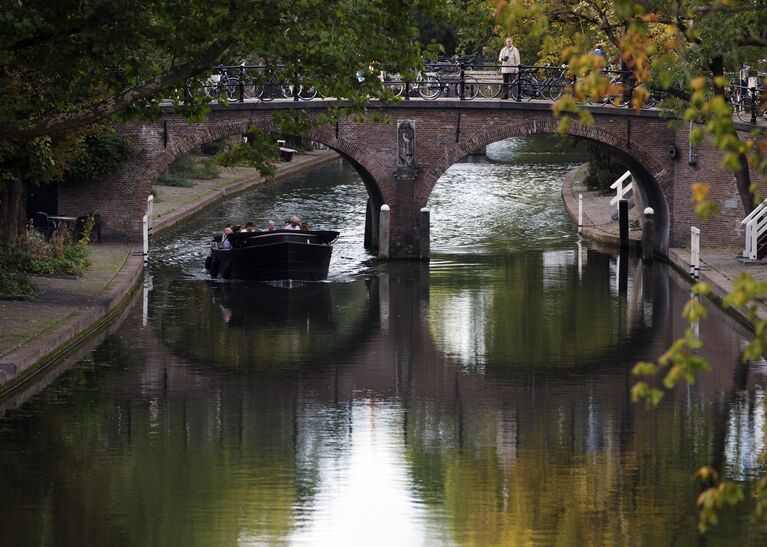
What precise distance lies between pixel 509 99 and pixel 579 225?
7.17 metres

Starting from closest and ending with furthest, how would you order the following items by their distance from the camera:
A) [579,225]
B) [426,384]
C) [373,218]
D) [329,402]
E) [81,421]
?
[81,421] < [329,402] < [426,384] < [373,218] < [579,225]

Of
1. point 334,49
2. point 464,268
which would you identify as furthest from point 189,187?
point 334,49

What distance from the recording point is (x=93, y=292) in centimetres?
2772

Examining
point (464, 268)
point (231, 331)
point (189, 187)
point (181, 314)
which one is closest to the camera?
point (231, 331)

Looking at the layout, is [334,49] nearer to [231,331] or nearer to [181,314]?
[231,331]

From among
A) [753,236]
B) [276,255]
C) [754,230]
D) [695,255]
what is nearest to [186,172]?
[276,255]

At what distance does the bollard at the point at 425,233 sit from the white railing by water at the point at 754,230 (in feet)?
24.9

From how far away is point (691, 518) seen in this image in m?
14.2

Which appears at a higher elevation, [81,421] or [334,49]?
[334,49]

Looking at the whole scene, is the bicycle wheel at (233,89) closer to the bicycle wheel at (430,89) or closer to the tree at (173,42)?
the bicycle wheel at (430,89)

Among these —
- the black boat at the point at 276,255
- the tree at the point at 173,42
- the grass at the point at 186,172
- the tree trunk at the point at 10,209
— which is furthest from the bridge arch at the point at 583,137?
→ the grass at the point at 186,172

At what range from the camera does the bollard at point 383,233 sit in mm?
36469

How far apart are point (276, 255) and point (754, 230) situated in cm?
1025

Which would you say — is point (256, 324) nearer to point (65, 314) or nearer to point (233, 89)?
point (65, 314)
